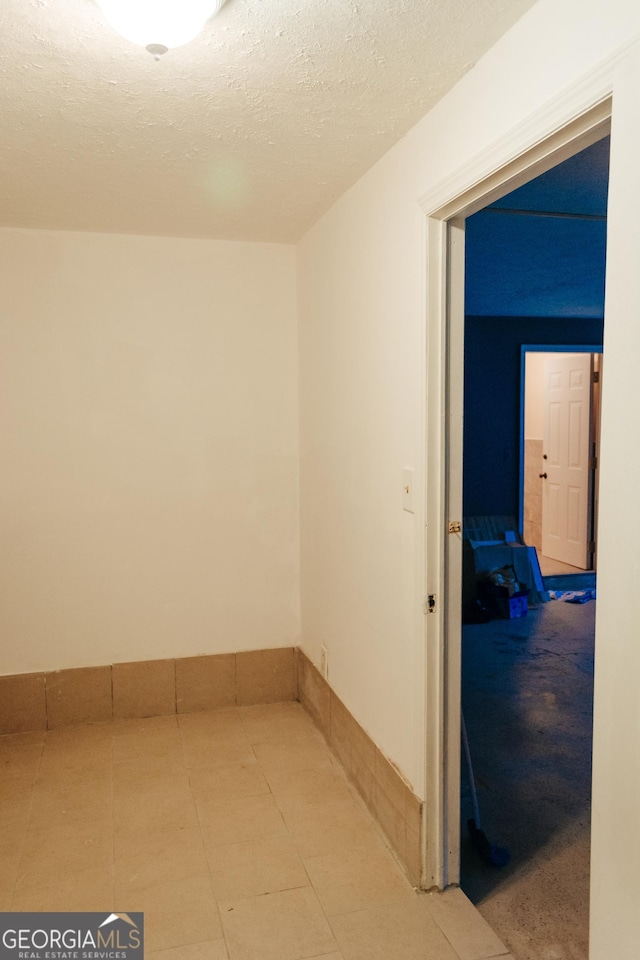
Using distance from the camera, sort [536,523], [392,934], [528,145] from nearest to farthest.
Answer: [528,145], [392,934], [536,523]

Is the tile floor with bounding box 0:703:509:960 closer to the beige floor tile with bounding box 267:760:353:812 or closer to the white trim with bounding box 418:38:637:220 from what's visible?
the beige floor tile with bounding box 267:760:353:812

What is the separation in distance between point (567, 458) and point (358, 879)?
5.31 m

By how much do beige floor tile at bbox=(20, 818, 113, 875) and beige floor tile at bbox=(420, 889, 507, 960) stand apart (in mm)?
1080

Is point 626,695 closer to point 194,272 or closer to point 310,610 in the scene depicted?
point 310,610

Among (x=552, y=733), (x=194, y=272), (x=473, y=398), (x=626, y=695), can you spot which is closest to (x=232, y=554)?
(x=194, y=272)

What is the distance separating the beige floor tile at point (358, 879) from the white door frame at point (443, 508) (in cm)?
12

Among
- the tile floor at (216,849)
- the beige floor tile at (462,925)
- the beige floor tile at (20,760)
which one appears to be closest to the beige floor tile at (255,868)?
the tile floor at (216,849)

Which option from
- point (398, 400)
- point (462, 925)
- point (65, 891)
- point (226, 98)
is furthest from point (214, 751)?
point (226, 98)

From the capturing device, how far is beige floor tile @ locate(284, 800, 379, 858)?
2535 mm

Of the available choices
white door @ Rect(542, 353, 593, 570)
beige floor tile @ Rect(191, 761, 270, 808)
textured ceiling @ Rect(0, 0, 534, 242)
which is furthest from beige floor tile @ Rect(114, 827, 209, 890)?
white door @ Rect(542, 353, 593, 570)

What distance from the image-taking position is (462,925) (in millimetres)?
2135

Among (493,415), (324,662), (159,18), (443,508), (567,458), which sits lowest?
(324,662)

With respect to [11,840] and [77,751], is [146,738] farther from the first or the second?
[11,840]

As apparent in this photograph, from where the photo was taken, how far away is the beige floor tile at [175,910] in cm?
208
